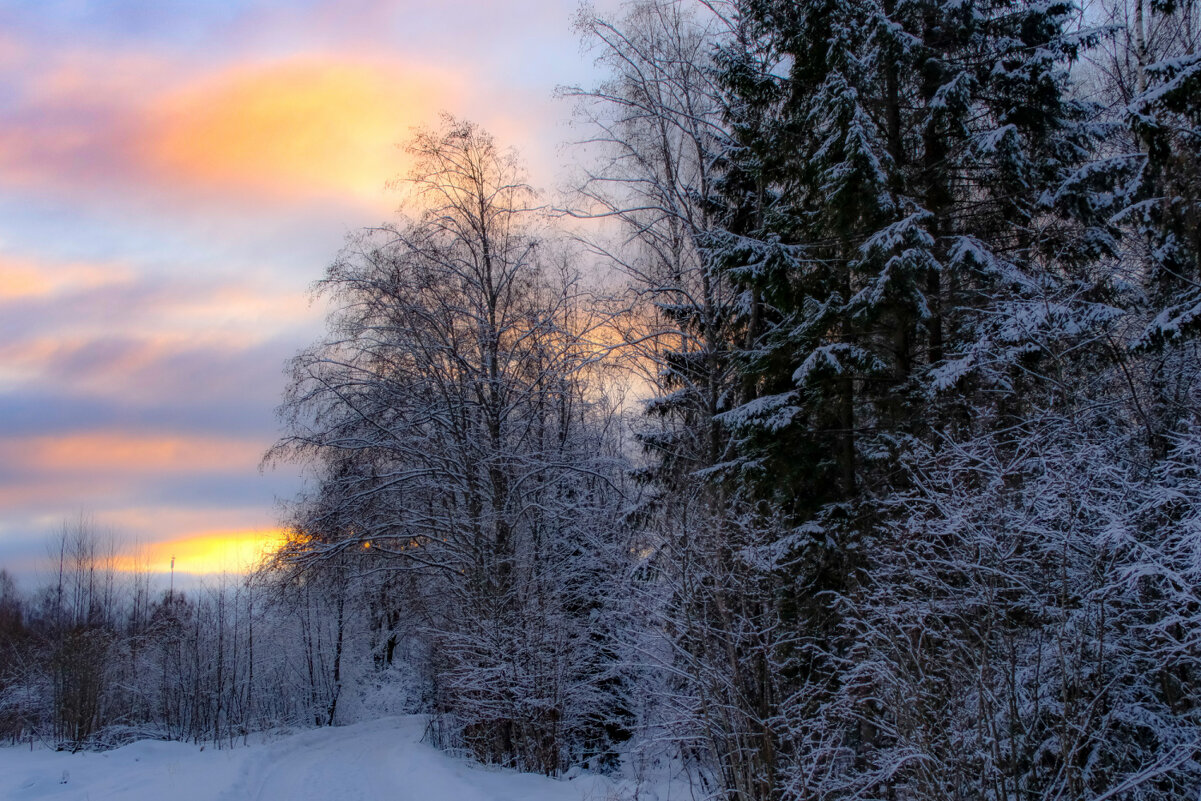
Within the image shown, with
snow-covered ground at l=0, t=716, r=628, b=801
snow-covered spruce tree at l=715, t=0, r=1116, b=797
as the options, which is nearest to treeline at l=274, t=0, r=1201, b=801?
snow-covered spruce tree at l=715, t=0, r=1116, b=797

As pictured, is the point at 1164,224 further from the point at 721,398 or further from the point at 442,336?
the point at 442,336

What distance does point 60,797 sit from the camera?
35.8 ft

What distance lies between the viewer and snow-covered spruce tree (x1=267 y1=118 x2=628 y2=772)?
44.1 feet

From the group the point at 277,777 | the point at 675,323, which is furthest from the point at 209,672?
the point at 675,323

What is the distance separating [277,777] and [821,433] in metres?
11.6

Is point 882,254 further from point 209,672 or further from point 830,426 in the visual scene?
point 209,672

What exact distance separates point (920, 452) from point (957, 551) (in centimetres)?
124

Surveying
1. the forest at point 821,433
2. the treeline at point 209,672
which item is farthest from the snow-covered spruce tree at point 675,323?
the treeline at point 209,672

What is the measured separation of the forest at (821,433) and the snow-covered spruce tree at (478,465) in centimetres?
9

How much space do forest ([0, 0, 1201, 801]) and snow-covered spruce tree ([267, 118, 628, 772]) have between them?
9 cm

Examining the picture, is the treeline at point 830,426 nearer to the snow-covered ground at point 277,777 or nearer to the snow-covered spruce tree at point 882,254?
the snow-covered spruce tree at point 882,254

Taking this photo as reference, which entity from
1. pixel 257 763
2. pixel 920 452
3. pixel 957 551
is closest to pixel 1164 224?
pixel 920 452

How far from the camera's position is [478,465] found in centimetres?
1560

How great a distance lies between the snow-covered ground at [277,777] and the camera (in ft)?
34.8
